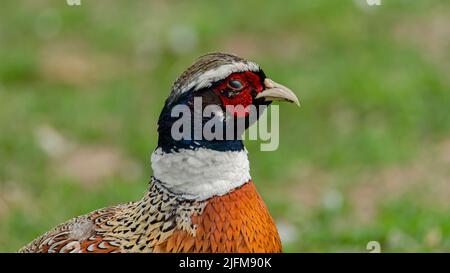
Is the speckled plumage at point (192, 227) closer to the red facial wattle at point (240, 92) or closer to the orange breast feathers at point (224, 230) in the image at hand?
the orange breast feathers at point (224, 230)

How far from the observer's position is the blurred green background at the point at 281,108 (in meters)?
6.51

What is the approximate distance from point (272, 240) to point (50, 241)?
994 mm

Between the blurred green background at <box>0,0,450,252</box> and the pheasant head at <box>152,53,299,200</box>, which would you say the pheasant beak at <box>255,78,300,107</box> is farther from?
the blurred green background at <box>0,0,450,252</box>

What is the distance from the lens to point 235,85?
153 inches

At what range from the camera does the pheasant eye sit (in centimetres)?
388

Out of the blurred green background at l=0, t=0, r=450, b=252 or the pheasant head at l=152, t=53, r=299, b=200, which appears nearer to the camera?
the pheasant head at l=152, t=53, r=299, b=200

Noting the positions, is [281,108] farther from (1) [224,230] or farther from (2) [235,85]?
(1) [224,230]

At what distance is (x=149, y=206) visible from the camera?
12.8 ft

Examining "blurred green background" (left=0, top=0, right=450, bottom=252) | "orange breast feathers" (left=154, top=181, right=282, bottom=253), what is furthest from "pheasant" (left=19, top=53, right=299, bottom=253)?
"blurred green background" (left=0, top=0, right=450, bottom=252)

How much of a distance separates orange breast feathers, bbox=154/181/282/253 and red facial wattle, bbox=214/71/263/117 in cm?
32

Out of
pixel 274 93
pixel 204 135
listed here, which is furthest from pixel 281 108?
pixel 204 135

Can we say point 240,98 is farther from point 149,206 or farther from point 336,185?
point 336,185

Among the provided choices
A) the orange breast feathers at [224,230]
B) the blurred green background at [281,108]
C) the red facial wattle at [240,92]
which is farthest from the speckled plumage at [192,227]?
the blurred green background at [281,108]
